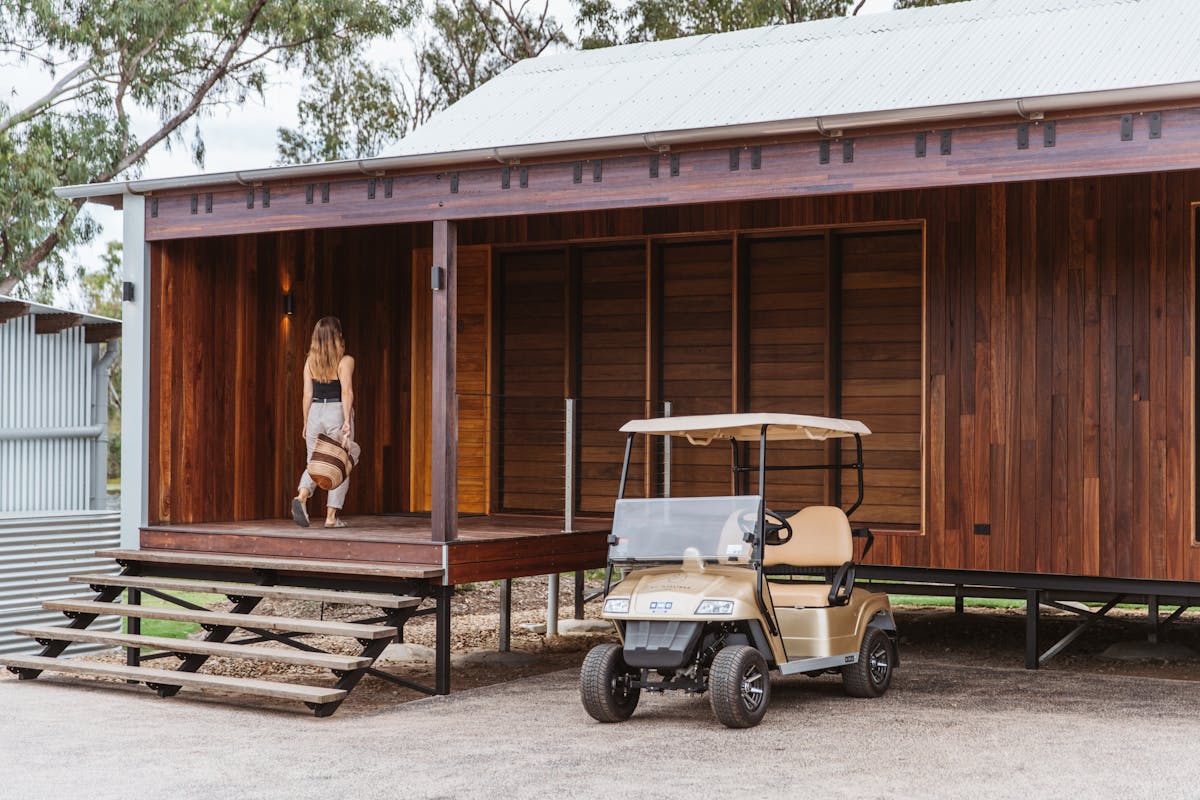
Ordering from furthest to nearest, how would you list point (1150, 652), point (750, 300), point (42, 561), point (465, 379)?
point (465, 379) < point (42, 561) < point (750, 300) < point (1150, 652)

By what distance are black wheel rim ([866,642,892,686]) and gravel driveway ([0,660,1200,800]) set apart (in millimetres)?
176

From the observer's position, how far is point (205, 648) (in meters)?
8.98

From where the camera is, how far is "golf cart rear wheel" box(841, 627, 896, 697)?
8.30 m

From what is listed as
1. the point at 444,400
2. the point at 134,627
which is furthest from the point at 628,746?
the point at 134,627

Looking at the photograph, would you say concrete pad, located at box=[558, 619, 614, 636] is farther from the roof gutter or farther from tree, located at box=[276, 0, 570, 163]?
tree, located at box=[276, 0, 570, 163]

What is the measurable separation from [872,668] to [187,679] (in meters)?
4.27

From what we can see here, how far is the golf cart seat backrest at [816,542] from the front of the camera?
842 cm

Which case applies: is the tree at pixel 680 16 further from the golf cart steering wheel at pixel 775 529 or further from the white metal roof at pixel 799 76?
the golf cart steering wheel at pixel 775 529

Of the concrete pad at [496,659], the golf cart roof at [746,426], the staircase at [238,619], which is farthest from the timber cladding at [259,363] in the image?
the golf cart roof at [746,426]

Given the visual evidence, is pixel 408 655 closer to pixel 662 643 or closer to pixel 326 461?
pixel 326 461

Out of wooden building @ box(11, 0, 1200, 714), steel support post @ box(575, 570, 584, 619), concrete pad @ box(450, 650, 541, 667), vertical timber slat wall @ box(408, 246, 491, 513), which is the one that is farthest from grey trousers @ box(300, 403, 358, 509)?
steel support post @ box(575, 570, 584, 619)

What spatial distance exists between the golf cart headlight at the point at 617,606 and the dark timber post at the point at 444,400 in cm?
190

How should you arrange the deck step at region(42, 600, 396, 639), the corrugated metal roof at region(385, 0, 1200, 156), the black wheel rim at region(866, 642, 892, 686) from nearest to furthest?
the deck step at region(42, 600, 396, 639)
the black wheel rim at region(866, 642, 892, 686)
the corrugated metal roof at region(385, 0, 1200, 156)

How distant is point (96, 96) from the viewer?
25.1 m
